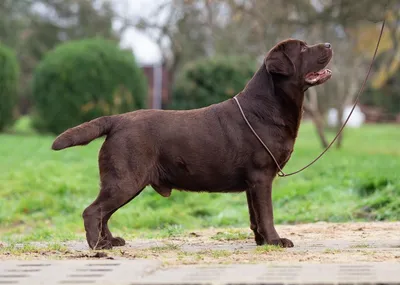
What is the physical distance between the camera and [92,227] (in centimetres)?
701

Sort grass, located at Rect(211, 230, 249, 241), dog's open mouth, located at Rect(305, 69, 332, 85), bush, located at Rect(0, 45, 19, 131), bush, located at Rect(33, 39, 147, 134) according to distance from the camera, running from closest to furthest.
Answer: dog's open mouth, located at Rect(305, 69, 332, 85), grass, located at Rect(211, 230, 249, 241), bush, located at Rect(33, 39, 147, 134), bush, located at Rect(0, 45, 19, 131)

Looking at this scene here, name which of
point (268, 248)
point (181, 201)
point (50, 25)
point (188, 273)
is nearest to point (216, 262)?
point (188, 273)

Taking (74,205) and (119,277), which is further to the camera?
(74,205)

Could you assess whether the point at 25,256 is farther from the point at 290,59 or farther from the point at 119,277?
the point at 290,59

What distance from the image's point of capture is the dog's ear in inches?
281

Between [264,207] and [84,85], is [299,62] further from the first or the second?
[84,85]

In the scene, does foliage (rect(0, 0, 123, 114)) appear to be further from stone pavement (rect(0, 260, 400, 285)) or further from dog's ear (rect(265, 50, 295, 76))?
stone pavement (rect(0, 260, 400, 285))

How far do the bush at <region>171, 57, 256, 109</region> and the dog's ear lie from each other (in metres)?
14.8

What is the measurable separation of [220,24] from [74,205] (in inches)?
970

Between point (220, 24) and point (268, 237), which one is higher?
point (220, 24)

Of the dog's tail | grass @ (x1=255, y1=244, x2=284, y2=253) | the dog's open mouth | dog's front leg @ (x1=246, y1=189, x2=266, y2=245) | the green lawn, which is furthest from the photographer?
the green lawn

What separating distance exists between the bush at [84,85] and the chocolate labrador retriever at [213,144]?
15.9m

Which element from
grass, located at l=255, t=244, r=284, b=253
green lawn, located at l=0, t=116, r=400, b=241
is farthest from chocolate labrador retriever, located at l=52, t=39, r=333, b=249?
green lawn, located at l=0, t=116, r=400, b=241

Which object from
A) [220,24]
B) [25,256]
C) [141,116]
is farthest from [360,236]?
[220,24]
